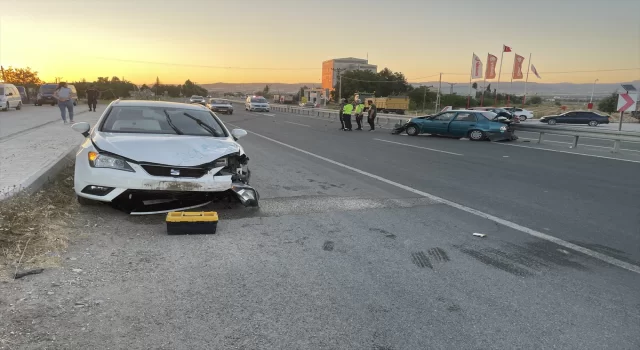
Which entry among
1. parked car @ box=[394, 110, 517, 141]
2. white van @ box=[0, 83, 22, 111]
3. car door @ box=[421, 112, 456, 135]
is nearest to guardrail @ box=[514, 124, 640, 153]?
parked car @ box=[394, 110, 517, 141]

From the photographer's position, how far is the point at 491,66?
52.1 m

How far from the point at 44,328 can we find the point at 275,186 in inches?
202

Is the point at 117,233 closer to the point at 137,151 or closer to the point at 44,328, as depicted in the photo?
the point at 137,151

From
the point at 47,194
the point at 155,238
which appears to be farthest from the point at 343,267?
the point at 47,194

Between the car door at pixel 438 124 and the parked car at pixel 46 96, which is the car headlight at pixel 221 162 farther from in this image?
the parked car at pixel 46 96

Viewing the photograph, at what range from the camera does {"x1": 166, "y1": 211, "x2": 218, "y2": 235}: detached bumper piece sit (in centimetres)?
478

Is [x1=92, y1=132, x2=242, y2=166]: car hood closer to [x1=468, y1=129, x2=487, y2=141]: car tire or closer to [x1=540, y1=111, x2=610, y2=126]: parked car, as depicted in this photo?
[x1=468, y1=129, x2=487, y2=141]: car tire

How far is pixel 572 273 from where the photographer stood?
4137mm

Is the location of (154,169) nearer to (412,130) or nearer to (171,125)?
(171,125)

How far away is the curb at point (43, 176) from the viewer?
18.3ft

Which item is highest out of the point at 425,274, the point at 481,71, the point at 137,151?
the point at 481,71

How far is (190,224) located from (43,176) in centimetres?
338

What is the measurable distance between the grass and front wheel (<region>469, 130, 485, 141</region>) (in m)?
16.6

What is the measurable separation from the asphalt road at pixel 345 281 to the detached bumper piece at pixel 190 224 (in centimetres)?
11
